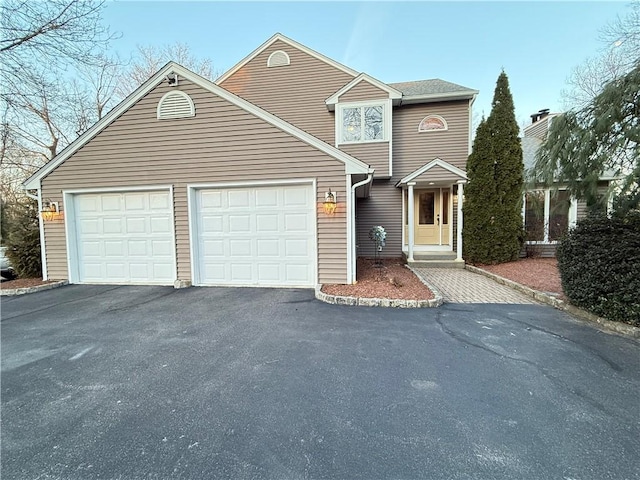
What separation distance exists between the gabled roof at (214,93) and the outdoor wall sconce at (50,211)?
56 cm

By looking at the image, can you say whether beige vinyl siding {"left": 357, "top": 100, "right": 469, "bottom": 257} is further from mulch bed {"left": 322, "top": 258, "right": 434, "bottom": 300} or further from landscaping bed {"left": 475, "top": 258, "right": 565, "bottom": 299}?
mulch bed {"left": 322, "top": 258, "right": 434, "bottom": 300}

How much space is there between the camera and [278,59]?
11.0 meters

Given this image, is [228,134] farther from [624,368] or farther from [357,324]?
[624,368]

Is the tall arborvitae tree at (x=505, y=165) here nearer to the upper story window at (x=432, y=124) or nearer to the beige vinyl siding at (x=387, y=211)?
the upper story window at (x=432, y=124)

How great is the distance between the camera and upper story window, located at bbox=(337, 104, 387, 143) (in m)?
9.98

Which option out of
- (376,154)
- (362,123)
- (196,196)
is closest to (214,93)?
(196,196)

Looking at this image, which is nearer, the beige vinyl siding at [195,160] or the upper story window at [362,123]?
the beige vinyl siding at [195,160]

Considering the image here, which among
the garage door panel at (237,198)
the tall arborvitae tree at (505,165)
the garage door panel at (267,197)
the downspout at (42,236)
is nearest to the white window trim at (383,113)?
the tall arborvitae tree at (505,165)

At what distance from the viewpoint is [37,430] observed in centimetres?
224

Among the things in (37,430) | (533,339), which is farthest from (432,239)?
(37,430)

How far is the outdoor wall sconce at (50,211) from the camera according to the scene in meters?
7.19

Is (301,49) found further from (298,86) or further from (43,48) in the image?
(43,48)

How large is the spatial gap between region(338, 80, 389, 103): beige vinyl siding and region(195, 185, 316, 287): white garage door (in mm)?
5286

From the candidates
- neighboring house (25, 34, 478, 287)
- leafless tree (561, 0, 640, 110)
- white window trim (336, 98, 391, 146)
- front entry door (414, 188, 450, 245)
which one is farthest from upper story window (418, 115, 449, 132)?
neighboring house (25, 34, 478, 287)
